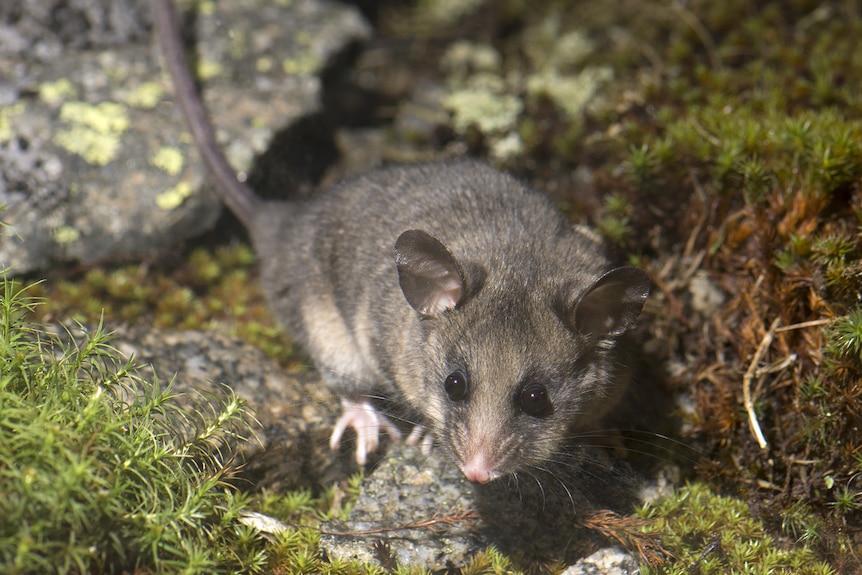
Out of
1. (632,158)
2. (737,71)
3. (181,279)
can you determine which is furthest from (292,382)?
(737,71)

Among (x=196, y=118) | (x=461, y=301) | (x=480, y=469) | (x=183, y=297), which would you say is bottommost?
(x=183, y=297)

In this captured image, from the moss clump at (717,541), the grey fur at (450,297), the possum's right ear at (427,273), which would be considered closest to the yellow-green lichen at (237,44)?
the grey fur at (450,297)

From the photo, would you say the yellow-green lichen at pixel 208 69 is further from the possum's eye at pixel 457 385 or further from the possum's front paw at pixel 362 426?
the possum's eye at pixel 457 385

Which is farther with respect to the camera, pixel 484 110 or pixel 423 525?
pixel 484 110

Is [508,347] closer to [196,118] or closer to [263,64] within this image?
[196,118]

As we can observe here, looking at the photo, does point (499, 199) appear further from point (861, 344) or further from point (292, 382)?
point (861, 344)

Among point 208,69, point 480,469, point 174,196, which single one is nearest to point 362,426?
point 480,469
